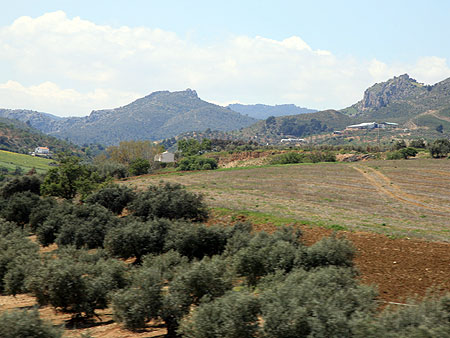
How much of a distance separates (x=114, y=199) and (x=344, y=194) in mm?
22028

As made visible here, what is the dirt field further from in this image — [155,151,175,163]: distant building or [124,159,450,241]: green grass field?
[155,151,175,163]: distant building

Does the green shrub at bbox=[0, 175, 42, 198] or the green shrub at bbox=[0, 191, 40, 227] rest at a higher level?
the green shrub at bbox=[0, 175, 42, 198]

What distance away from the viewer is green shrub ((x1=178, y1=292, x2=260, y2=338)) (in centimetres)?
868

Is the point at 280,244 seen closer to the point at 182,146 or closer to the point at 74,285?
the point at 74,285

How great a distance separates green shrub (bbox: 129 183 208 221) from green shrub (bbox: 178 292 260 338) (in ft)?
65.2

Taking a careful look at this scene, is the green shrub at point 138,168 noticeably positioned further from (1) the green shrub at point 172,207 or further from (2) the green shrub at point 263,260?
(2) the green shrub at point 263,260

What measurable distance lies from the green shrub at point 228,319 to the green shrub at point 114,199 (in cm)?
2702

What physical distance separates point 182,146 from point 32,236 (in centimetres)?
9598

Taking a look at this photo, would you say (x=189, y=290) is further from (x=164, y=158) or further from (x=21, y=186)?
(x=164, y=158)

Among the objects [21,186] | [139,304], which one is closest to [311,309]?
[139,304]

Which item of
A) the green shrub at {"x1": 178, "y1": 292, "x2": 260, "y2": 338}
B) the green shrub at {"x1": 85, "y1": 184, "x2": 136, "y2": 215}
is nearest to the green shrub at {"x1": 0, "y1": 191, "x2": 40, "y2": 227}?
the green shrub at {"x1": 85, "y1": 184, "x2": 136, "y2": 215}

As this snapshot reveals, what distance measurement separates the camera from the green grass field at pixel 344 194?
85.8ft

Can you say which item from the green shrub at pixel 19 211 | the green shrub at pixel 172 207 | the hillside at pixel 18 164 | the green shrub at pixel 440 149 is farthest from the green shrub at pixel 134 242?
the hillside at pixel 18 164

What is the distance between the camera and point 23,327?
8133mm
